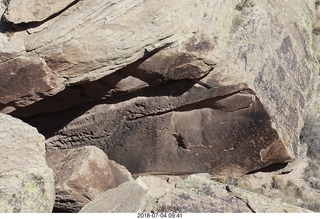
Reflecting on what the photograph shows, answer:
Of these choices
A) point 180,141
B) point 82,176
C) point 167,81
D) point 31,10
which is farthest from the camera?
point 180,141

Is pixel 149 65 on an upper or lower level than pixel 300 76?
upper

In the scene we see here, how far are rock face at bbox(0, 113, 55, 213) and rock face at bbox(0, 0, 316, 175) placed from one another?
45.3 inches

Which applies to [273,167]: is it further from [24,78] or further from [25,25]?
[25,25]

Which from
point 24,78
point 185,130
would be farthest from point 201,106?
point 24,78

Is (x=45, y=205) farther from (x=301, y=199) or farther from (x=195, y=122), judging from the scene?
(x=301, y=199)

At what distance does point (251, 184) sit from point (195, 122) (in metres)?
1.78

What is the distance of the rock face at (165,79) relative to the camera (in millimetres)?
10945

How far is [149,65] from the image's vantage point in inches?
458

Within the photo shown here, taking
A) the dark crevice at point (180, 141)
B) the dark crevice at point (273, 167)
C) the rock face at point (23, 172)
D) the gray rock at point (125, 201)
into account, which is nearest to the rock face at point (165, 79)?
the dark crevice at point (180, 141)

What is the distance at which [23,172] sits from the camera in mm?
9750

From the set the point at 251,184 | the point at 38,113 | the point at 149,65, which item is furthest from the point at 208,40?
the point at 38,113

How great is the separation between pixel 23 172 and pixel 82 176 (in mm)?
2272

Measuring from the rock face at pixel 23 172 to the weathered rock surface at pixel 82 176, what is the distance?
1.35 meters

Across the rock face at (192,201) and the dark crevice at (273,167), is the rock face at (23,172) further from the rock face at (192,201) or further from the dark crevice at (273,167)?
the dark crevice at (273,167)
